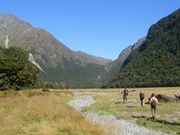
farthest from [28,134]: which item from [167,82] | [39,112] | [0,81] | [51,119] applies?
[167,82]

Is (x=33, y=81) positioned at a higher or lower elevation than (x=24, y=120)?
higher

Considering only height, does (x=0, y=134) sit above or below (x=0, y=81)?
below

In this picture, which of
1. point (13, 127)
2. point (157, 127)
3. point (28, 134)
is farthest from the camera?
point (157, 127)

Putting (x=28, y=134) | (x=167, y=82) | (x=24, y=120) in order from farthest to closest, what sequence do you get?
(x=167, y=82) → (x=24, y=120) → (x=28, y=134)

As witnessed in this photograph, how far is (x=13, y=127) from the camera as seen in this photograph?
22.3 meters

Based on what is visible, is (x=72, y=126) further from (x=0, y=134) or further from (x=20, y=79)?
(x=20, y=79)

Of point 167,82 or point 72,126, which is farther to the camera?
point 167,82

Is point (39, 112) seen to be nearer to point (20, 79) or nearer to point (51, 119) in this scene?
point (51, 119)

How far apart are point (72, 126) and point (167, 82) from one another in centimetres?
17783

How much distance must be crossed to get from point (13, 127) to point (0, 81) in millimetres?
67146

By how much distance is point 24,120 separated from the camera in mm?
24906

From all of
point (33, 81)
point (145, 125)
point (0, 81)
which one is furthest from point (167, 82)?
point (145, 125)

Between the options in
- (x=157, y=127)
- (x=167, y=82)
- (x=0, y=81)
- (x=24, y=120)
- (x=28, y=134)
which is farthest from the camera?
(x=167, y=82)

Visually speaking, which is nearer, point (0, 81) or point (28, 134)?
point (28, 134)
